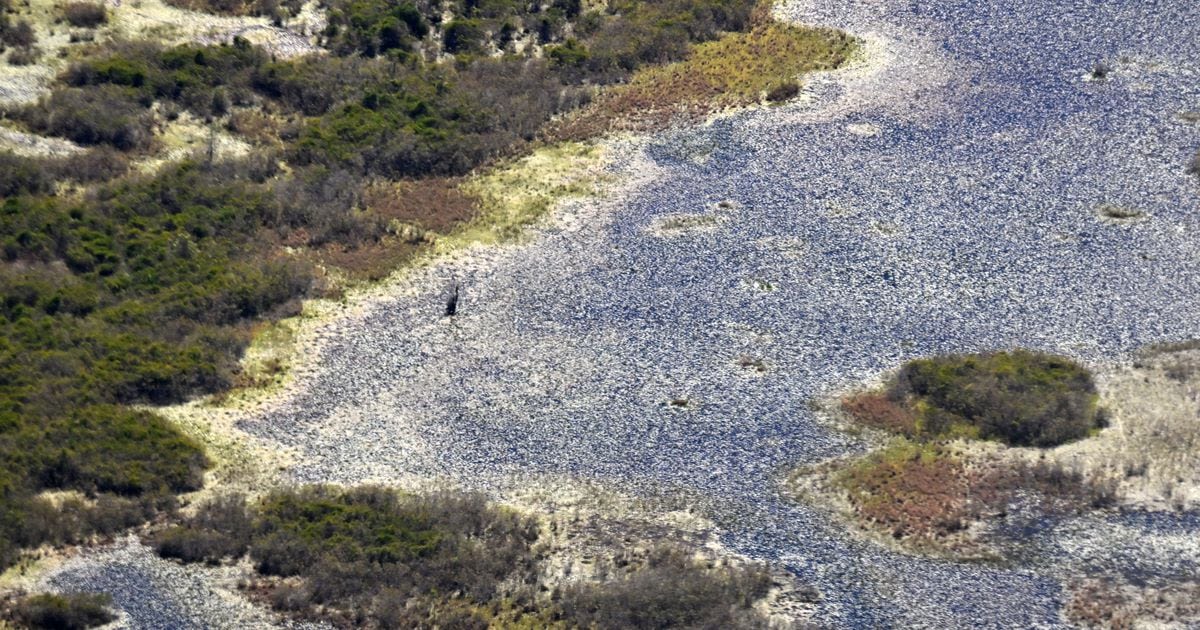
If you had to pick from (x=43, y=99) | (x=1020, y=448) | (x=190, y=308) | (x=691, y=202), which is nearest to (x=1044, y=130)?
(x=691, y=202)

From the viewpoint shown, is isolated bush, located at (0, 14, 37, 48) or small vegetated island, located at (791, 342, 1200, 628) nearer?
small vegetated island, located at (791, 342, 1200, 628)

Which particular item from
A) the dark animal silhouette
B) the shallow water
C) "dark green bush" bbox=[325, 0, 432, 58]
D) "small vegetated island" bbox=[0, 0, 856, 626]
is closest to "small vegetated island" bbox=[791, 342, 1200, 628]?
the shallow water

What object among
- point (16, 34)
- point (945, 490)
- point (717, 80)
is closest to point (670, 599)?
point (945, 490)

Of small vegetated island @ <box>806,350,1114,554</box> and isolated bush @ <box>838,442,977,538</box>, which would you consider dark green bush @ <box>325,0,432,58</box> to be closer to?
small vegetated island @ <box>806,350,1114,554</box>

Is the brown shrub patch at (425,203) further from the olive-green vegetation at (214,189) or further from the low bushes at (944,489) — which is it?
the low bushes at (944,489)

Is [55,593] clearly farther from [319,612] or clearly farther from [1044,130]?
[1044,130]

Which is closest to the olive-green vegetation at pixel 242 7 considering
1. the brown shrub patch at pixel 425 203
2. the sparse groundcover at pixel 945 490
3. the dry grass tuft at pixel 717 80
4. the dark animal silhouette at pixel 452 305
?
the dry grass tuft at pixel 717 80
